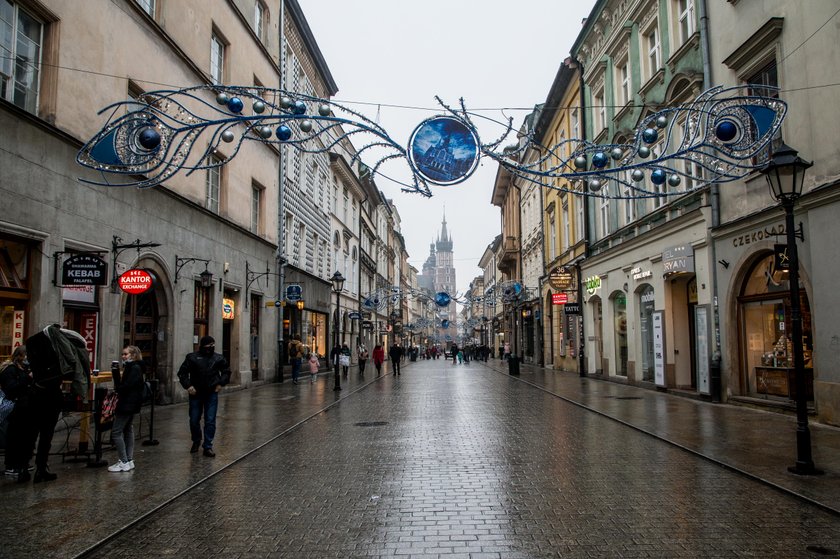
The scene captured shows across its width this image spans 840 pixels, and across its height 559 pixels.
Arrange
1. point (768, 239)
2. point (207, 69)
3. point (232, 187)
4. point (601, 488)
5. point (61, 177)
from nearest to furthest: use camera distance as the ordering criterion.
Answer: point (601, 488) < point (61, 177) < point (768, 239) < point (207, 69) < point (232, 187)

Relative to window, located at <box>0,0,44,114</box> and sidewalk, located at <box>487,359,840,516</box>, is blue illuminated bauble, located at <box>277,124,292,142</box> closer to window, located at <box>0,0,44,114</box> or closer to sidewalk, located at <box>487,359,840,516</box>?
window, located at <box>0,0,44,114</box>

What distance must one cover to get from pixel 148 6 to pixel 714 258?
50.4ft

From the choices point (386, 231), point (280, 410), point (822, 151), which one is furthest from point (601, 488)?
point (386, 231)

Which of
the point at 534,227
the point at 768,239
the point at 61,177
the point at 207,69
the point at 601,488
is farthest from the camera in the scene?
the point at 534,227

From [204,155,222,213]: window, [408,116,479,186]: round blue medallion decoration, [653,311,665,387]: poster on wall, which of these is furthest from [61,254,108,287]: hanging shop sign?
[653,311,665,387]: poster on wall

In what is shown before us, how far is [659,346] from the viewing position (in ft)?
65.1

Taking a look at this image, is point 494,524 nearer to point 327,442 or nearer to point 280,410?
point 327,442

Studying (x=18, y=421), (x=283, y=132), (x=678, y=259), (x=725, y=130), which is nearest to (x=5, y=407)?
(x=18, y=421)

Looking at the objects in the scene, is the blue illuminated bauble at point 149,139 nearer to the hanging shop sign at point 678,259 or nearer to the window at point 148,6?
the window at point 148,6

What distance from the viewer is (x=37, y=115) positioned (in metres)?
11.5

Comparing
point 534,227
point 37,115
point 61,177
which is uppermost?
point 534,227

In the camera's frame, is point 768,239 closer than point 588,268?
Yes

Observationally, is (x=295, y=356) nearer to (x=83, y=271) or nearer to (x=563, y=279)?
(x=563, y=279)

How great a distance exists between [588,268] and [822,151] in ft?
53.4
